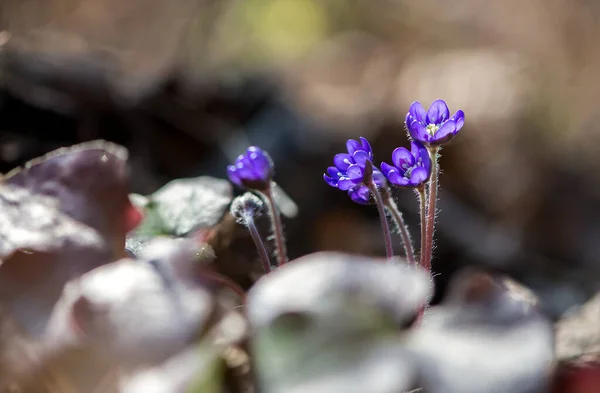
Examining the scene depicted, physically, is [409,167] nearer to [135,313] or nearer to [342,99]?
[135,313]

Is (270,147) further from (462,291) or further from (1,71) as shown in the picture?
(462,291)

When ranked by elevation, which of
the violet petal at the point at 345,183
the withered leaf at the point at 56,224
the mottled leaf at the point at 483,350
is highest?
the violet petal at the point at 345,183

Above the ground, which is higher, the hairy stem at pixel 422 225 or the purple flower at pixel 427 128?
the purple flower at pixel 427 128

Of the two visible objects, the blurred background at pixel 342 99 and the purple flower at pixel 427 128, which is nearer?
the purple flower at pixel 427 128

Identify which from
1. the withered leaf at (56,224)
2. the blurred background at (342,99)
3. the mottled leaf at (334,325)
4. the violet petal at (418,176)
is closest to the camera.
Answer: the mottled leaf at (334,325)

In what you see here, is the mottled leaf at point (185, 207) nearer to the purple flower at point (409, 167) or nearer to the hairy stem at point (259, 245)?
the hairy stem at point (259, 245)

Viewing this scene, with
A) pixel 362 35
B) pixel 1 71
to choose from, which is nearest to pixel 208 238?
pixel 1 71

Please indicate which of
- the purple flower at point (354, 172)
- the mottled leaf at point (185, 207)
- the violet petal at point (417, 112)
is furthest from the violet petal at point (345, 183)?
the mottled leaf at point (185, 207)
